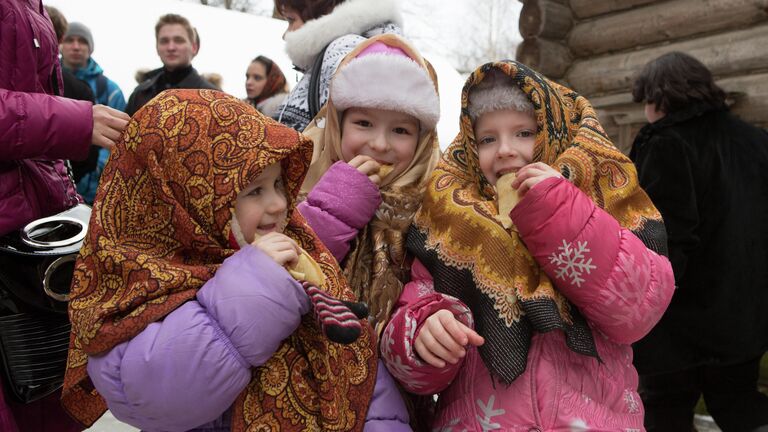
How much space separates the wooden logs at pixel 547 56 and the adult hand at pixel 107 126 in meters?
4.63

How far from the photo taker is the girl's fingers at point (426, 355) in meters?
1.55

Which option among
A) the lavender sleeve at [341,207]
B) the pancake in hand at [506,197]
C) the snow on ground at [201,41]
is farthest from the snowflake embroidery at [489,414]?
the snow on ground at [201,41]

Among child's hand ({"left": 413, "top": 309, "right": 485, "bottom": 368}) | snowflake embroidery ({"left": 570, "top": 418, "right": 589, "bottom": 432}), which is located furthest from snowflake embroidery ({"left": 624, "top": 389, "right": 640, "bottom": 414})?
child's hand ({"left": 413, "top": 309, "right": 485, "bottom": 368})

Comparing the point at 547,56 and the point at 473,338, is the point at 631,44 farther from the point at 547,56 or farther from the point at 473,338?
the point at 473,338

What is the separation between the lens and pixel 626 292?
158 cm

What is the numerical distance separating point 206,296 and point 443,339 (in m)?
0.55

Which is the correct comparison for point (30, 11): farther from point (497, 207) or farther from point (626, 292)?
point (626, 292)

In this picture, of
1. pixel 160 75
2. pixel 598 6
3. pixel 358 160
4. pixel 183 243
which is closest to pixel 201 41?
pixel 160 75

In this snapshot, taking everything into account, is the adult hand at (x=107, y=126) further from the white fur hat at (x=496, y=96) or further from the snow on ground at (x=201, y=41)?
the snow on ground at (x=201, y=41)

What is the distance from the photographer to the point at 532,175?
166 centimetres

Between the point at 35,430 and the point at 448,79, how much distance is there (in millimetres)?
6782

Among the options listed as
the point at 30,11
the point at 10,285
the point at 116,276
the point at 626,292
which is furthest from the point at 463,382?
the point at 30,11

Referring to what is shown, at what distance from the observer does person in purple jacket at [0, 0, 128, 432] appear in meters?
1.67

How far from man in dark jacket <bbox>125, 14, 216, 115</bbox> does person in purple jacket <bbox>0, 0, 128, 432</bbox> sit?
289cm
